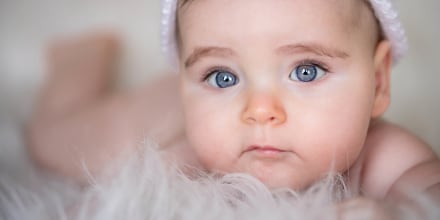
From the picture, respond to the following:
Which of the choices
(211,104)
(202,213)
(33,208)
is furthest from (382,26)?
(33,208)

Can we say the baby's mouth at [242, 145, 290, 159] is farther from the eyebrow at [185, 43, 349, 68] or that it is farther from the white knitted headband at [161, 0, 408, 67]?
the white knitted headband at [161, 0, 408, 67]

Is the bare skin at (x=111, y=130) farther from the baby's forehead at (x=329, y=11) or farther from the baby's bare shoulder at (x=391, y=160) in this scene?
the baby's forehead at (x=329, y=11)

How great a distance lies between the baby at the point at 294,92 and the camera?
872 millimetres

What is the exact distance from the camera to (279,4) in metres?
0.87

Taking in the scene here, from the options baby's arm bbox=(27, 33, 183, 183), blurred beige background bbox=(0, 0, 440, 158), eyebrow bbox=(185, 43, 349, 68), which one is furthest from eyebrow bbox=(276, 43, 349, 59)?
blurred beige background bbox=(0, 0, 440, 158)

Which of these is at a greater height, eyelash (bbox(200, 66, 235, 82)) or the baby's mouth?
eyelash (bbox(200, 66, 235, 82))

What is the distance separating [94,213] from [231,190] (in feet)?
0.61

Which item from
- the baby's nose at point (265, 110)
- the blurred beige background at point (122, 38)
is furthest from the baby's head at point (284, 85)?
the blurred beige background at point (122, 38)

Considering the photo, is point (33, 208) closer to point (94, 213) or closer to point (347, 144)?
point (94, 213)

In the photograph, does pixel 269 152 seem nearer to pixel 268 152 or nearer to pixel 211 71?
pixel 268 152

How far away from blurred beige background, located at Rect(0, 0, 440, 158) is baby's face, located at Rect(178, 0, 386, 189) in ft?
1.53

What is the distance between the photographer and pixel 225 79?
94cm

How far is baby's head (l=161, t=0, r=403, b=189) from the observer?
2.85 ft

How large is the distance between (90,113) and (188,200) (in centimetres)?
55
